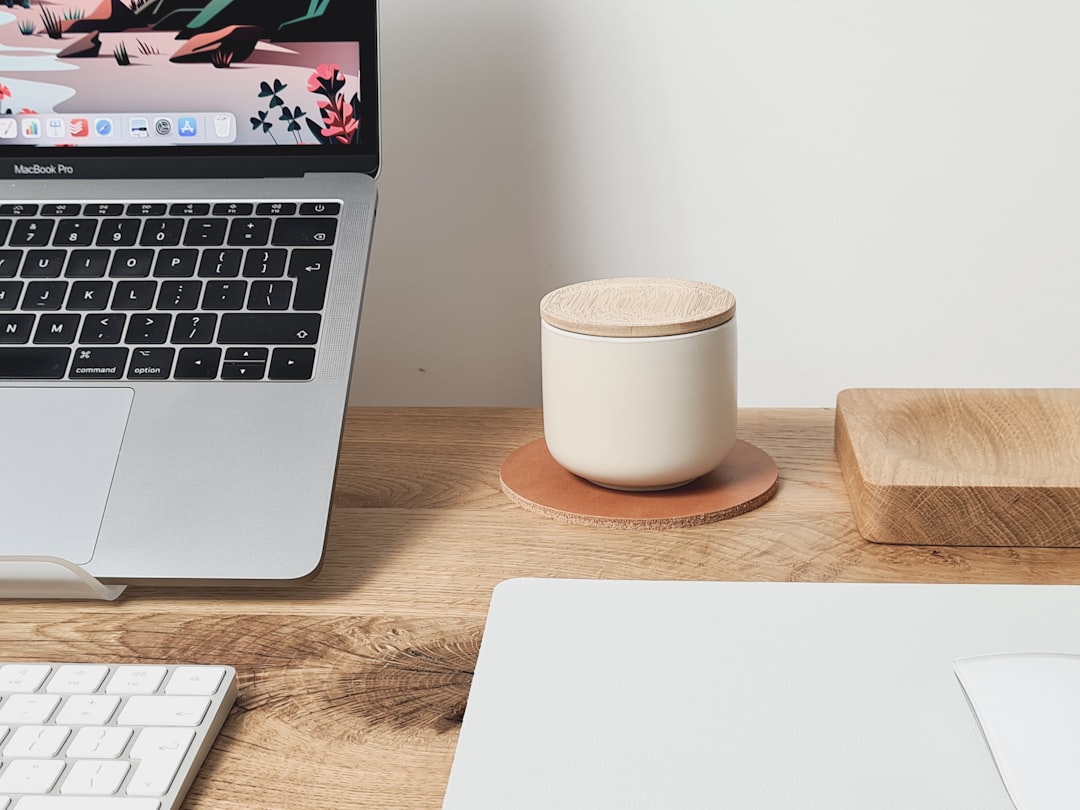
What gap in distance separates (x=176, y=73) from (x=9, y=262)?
15 cm

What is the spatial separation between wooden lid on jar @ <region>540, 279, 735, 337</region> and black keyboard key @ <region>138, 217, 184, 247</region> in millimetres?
232

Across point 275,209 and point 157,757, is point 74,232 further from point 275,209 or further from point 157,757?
point 157,757

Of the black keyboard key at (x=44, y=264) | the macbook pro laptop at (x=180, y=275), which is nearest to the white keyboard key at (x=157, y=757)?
the macbook pro laptop at (x=180, y=275)

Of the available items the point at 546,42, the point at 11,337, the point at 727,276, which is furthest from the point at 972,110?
the point at 11,337

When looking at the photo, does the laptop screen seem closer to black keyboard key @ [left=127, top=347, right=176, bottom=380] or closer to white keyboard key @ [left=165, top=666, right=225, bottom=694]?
black keyboard key @ [left=127, top=347, right=176, bottom=380]

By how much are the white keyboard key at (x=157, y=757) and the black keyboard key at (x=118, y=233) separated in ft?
1.14

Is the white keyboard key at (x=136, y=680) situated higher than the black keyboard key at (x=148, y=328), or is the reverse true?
the black keyboard key at (x=148, y=328)

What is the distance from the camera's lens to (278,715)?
0.41 m

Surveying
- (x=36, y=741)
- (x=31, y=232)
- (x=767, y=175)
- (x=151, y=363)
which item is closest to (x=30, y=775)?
(x=36, y=741)

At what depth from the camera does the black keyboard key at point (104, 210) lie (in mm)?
636

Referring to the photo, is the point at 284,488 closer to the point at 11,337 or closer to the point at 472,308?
the point at 11,337

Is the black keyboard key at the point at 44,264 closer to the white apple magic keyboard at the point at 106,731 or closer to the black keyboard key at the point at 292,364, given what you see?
the black keyboard key at the point at 292,364

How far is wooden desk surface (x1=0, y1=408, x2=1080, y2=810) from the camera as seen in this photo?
38 centimetres

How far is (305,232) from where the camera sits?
24.5 inches
